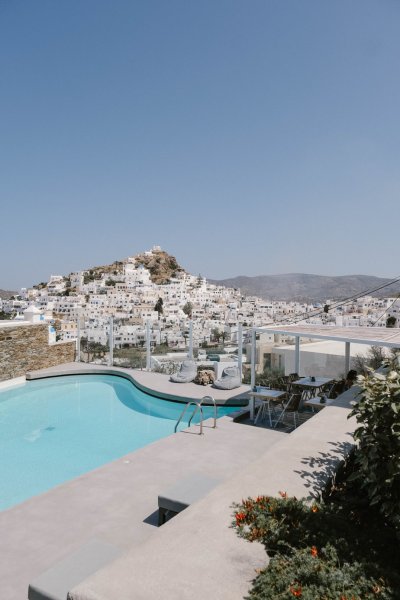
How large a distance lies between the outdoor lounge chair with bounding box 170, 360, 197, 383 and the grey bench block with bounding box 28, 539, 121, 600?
26.8 ft

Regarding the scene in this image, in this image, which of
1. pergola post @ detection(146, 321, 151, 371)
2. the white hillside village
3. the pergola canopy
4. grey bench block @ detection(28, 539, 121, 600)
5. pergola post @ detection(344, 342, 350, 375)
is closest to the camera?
grey bench block @ detection(28, 539, 121, 600)

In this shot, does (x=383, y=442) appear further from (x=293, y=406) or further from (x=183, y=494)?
(x=293, y=406)

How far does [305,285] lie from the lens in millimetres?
98938

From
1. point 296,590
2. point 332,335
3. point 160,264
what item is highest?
point 160,264

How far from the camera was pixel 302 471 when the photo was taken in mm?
3893

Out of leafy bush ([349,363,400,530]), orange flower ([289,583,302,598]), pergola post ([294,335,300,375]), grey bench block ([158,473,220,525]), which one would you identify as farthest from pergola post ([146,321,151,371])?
orange flower ([289,583,302,598])

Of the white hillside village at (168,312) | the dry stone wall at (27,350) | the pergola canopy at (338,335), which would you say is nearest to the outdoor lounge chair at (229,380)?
the white hillside village at (168,312)

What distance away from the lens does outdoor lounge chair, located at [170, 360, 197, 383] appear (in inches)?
445

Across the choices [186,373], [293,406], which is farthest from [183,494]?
[186,373]

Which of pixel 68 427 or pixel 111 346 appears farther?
pixel 111 346

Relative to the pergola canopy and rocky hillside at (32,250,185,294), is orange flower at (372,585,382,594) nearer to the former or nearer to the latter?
the pergola canopy

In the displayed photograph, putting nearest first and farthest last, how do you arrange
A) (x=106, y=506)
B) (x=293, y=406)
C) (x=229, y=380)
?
(x=106, y=506)
(x=293, y=406)
(x=229, y=380)

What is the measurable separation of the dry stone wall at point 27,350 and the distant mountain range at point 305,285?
55.6m

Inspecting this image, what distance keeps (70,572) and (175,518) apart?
0.79 meters
